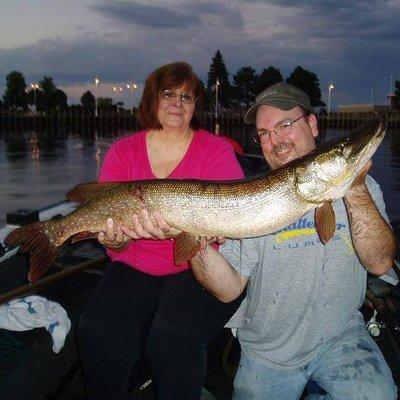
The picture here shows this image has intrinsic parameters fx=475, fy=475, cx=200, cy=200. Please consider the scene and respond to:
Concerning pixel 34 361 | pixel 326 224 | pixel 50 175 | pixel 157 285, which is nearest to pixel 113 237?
pixel 157 285

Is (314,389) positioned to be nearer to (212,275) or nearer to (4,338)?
(212,275)

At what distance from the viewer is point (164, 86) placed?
3.62m

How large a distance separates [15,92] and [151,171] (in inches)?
3757

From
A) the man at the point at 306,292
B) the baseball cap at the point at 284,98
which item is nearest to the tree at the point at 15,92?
the baseball cap at the point at 284,98

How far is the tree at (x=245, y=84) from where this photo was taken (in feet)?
344

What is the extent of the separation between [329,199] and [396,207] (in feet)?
44.3

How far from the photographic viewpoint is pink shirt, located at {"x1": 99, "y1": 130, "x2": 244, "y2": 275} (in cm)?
340

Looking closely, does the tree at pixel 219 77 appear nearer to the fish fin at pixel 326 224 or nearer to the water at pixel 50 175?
the water at pixel 50 175

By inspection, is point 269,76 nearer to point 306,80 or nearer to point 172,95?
point 306,80

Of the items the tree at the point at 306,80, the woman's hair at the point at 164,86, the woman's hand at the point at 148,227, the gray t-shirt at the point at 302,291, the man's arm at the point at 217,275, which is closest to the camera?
the gray t-shirt at the point at 302,291

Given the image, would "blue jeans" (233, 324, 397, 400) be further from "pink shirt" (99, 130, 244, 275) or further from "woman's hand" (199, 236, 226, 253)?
"pink shirt" (99, 130, 244, 275)

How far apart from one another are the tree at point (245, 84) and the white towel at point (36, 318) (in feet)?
345

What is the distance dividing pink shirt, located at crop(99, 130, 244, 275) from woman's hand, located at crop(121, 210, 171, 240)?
22 cm

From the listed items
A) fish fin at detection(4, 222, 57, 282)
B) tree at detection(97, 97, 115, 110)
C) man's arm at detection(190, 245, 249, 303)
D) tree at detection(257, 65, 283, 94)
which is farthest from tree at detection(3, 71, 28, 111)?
man's arm at detection(190, 245, 249, 303)
